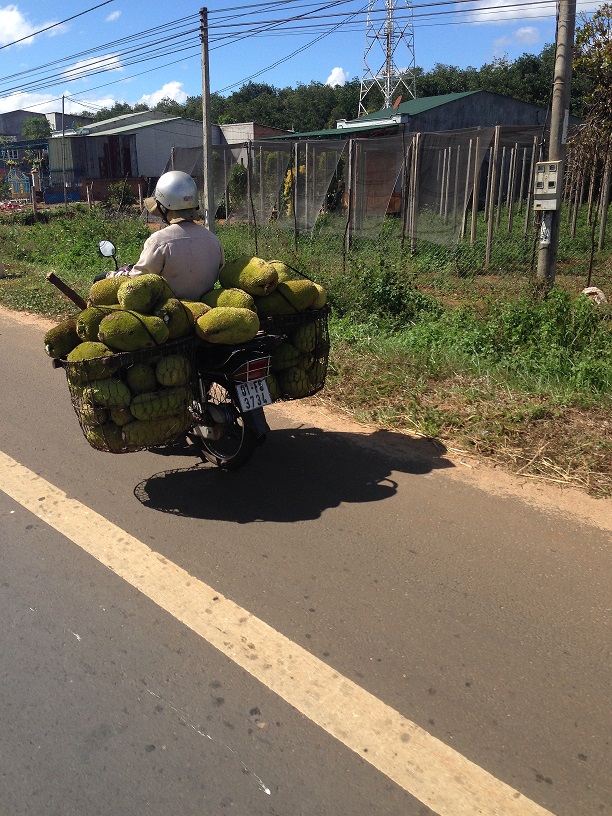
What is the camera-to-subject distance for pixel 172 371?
406 cm

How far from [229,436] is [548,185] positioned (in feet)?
16.7

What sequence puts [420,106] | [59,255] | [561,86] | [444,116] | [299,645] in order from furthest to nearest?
1. [420,106]
2. [444,116]
3. [59,255]
4. [561,86]
5. [299,645]

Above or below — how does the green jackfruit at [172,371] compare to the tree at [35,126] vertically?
below

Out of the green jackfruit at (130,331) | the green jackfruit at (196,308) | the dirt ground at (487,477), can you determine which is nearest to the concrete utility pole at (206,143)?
the dirt ground at (487,477)

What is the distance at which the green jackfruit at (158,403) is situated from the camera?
13.0 ft

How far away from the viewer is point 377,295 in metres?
8.45

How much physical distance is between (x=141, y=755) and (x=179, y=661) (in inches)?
19.6

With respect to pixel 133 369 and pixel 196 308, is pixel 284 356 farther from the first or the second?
pixel 133 369

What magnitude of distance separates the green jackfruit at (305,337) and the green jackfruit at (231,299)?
40 cm

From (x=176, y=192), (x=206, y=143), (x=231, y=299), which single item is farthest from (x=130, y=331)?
(x=206, y=143)

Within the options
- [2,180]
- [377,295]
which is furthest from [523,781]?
[2,180]

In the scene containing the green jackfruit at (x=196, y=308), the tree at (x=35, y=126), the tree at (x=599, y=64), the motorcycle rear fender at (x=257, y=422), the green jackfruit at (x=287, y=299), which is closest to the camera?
the green jackfruit at (x=196, y=308)

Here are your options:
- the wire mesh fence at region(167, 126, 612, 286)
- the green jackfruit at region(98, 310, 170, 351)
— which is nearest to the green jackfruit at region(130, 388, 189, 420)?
the green jackfruit at region(98, 310, 170, 351)

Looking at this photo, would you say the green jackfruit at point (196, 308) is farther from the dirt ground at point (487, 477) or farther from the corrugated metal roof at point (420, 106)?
the corrugated metal roof at point (420, 106)
